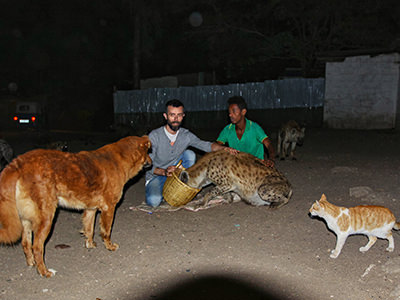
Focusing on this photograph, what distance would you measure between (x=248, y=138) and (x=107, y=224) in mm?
3086

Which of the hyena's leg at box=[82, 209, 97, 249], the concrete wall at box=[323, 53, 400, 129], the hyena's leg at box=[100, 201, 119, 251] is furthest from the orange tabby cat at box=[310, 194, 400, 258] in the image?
the concrete wall at box=[323, 53, 400, 129]

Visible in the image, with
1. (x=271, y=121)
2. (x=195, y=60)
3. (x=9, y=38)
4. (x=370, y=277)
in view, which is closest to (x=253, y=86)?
(x=271, y=121)

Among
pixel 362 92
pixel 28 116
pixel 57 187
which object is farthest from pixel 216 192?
pixel 28 116

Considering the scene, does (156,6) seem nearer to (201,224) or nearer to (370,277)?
(201,224)

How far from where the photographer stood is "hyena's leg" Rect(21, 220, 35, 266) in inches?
156

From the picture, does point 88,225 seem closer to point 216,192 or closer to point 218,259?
point 218,259

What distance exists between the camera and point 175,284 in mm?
3785

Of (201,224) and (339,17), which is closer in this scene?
(201,224)

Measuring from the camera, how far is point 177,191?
18.9 ft

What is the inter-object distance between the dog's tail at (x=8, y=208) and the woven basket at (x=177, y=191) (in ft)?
8.28

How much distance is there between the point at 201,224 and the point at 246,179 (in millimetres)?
1100

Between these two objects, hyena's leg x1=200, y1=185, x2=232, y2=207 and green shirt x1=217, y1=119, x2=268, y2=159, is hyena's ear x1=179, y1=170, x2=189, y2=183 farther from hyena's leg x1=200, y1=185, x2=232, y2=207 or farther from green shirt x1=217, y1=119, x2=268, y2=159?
green shirt x1=217, y1=119, x2=268, y2=159

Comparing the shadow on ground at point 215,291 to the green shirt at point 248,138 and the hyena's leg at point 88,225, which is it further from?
the green shirt at point 248,138

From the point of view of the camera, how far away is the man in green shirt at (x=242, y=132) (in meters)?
6.32
